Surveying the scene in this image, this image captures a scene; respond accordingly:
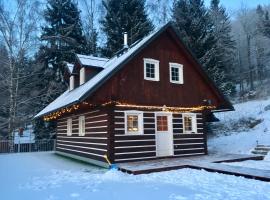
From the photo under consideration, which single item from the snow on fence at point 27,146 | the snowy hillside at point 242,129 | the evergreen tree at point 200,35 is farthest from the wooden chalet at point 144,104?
the evergreen tree at point 200,35

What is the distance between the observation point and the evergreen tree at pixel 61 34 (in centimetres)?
2852

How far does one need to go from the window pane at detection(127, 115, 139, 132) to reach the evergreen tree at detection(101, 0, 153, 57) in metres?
16.0

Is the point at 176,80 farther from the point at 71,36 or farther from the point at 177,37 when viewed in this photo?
the point at 71,36

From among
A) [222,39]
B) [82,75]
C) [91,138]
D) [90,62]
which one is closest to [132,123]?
[91,138]

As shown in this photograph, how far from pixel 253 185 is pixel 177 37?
9295 mm

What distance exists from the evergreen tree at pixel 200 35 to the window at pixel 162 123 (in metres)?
10.6

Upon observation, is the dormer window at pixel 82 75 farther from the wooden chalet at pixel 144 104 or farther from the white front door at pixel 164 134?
the white front door at pixel 164 134

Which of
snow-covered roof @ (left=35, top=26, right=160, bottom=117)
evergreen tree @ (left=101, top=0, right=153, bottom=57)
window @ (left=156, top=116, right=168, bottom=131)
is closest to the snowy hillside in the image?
window @ (left=156, top=116, right=168, bottom=131)

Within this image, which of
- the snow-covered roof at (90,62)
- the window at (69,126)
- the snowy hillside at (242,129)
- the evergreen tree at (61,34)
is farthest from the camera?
the evergreen tree at (61,34)

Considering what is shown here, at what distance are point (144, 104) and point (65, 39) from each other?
17.1 m

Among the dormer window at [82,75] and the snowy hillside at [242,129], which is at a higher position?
the dormer window at [82,75]

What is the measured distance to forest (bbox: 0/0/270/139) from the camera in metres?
24.2

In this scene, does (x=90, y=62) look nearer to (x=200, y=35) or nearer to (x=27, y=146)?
(x=27, y=146)

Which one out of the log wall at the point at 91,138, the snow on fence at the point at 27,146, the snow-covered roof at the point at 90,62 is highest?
the snow-covered roof at the point at 90,62
